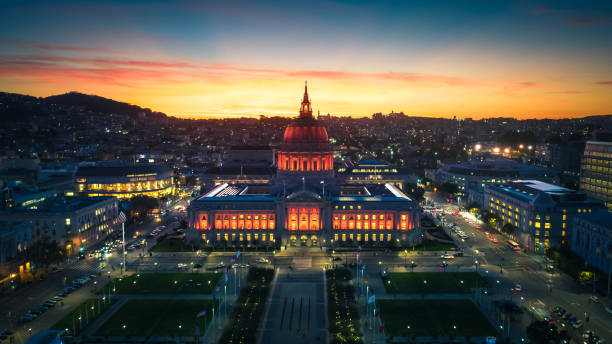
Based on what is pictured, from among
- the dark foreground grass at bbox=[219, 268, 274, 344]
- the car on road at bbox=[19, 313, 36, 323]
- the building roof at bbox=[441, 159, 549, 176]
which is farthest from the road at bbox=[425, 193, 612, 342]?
the car on road at bbox=[19, 313, 36, 323]

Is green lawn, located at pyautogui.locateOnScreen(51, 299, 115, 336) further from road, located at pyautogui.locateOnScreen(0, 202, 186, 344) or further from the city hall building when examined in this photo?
the city hall building

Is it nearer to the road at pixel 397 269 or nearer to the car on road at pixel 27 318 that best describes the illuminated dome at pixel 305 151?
the road at pixel 397 269

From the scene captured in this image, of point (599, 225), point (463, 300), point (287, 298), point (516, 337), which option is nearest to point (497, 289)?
point (463, 300)

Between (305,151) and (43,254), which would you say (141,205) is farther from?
(305,151)

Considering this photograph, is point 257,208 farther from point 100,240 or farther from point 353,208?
point 100,240

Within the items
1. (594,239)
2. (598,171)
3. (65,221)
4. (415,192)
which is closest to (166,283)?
(65,221)

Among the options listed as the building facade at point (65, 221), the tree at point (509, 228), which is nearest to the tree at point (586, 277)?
the tree at point (509, 228)
